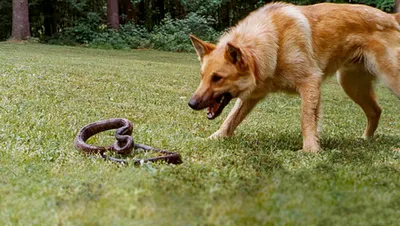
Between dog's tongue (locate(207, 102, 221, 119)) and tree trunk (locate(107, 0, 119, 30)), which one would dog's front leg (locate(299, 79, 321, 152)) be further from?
tree trunk (locate(107, 0, 119, 30))

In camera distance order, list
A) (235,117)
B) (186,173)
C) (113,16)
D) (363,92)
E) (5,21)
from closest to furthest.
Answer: (186,173) → (235,117) → (363,92) → (113,16) → (5,21)

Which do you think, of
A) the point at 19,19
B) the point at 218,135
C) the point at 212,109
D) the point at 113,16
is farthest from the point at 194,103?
the point at 113,16

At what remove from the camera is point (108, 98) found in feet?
23.1

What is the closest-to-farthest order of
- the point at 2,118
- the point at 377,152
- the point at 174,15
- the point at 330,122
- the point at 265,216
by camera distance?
the point at 265,216, the point at 377,152, the point at 2,118, the point at 330,122, the point at 174,15

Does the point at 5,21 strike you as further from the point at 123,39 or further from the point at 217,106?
the point at 217,106

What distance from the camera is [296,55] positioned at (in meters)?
4.58

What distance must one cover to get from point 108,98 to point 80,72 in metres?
3.06

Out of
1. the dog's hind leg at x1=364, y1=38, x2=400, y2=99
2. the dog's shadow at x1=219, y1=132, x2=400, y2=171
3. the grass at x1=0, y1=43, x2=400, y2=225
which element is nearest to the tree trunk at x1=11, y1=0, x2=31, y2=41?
the grass at x1=0, y1=43, x2=400, y2=225

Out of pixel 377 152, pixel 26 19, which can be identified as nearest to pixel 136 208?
pixel 377 152

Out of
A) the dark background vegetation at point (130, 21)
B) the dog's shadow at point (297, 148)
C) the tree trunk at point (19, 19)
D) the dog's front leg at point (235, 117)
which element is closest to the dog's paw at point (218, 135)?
the dog's front leg at point (235, 117)

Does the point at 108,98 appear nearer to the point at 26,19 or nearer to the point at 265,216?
the point at 265,216

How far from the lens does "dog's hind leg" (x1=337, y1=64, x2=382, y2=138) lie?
5547mm

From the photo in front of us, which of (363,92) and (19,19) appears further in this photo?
(19,19)

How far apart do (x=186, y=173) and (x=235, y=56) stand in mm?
1595
